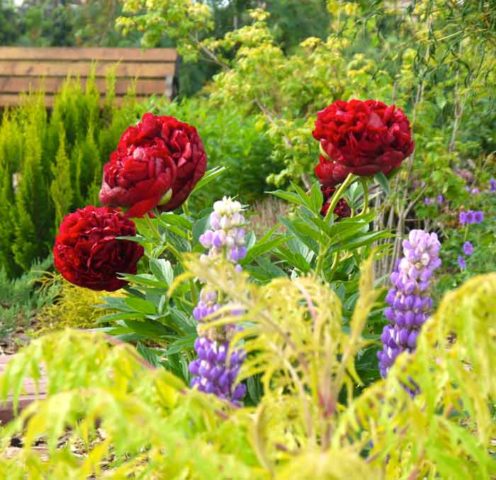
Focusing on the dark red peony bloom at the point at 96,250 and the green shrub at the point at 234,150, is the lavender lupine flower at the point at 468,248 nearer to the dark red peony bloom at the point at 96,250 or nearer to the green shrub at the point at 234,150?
the green shrub at the point at 234,150

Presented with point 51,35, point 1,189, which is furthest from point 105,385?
point 51,35

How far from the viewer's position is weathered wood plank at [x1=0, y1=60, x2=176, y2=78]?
8.57 metres

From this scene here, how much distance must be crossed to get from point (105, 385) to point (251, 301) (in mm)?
231

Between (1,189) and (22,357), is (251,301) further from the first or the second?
(1,189)

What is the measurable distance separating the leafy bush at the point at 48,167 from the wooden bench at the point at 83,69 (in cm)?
171

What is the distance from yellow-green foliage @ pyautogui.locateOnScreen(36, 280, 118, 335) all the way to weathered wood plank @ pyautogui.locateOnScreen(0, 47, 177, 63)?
421 centimetres

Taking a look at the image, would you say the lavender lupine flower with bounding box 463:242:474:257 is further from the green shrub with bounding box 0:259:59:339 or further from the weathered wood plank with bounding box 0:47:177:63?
the weathered wood plank with bounding box 0:47:177:63

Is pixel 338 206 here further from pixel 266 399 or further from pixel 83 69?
pixel 83 69

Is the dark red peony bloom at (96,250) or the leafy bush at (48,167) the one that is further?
the leafy bush at (48,167)

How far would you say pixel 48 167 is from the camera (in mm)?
6289

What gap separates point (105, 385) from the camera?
3.81 feet

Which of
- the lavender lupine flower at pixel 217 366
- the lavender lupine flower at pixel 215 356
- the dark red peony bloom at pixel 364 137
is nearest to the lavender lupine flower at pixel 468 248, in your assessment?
the dark red peony bloom at pixel 364 137

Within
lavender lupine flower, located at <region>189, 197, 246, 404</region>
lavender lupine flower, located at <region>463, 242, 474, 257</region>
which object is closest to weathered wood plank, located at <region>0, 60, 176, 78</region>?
lavender lupine flower, located at <region>463, 242, 474, 257</region>

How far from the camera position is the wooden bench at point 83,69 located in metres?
8.45
